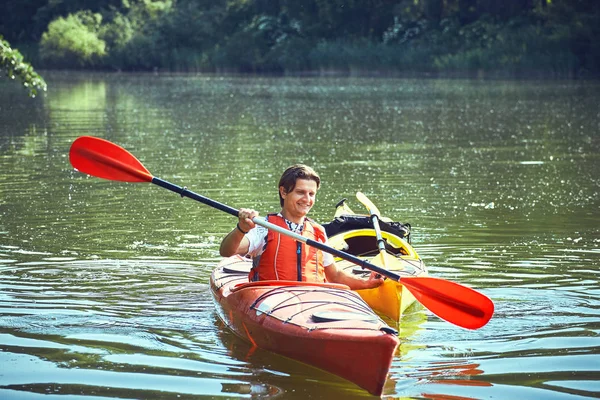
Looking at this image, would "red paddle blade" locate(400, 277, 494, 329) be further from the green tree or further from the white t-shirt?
the green tree

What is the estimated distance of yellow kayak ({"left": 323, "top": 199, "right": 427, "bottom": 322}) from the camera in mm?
7023

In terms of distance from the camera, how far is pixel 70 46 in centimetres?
6116

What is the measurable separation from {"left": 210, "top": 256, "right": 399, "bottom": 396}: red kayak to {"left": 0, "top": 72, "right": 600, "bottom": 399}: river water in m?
0.14

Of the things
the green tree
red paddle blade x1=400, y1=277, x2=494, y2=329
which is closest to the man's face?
red paddle blade x1=400, y1=277, x2=494, y2=329

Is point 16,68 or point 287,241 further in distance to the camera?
point 16,68

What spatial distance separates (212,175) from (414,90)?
74.4 feet

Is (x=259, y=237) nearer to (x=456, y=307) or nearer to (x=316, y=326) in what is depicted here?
(x=316, y=326)

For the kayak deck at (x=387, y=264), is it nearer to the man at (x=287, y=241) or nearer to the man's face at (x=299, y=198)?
the man at (x=287, y=241)

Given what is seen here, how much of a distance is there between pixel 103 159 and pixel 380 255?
209 centimetres

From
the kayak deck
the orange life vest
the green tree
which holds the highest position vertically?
the green tree

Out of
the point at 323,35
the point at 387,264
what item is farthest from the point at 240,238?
the point at 323,35

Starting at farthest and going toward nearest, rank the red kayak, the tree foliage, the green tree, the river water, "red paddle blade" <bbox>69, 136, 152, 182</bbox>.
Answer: the tree foliage, the green tree, "red paddle blade" <bbox>69, 136, 152, 182</bbox>, the river water, the red kayak

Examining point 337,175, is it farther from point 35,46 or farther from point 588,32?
point 35,46

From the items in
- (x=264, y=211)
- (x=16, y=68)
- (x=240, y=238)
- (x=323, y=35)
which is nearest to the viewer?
(x=240, y=238)
